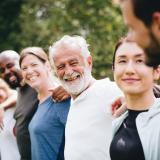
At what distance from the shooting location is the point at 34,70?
5.57 m

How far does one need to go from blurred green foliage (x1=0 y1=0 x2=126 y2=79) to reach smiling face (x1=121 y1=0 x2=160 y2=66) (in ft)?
50.6

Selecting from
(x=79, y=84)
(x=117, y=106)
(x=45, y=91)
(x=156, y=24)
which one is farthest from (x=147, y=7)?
(x=45, y=91)

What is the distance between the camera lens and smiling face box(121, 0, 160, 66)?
7.06ft

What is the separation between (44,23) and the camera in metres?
20.8

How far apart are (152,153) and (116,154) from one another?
0.28 metres

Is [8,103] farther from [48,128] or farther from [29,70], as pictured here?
[48,128]

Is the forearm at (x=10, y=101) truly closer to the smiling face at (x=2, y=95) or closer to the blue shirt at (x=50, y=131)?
the smiling face at (x=2, y=95)

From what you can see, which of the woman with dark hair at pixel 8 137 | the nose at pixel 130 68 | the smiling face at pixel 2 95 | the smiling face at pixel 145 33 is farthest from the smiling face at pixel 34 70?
the smiling face at pixel 145 33

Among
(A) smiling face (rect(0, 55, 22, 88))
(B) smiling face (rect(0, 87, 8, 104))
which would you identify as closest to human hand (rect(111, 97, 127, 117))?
(A) smiling face (rect(0, 55, 22, 88))

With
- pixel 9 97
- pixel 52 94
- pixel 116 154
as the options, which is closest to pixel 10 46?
pixel 9 97

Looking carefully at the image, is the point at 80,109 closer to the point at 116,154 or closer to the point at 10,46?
the point at 116,154

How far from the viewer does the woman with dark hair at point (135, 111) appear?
11.0 ft

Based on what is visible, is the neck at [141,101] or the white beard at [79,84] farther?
the white beard at [79,84]

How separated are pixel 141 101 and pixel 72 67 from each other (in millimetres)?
1020
